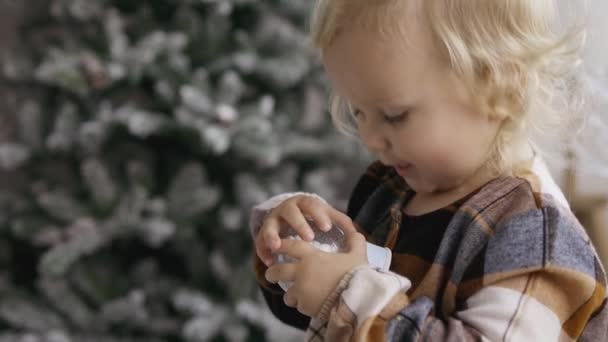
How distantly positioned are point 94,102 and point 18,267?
51 cm

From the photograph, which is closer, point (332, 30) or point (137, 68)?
point (332, 30)

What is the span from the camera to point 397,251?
0.76 metres

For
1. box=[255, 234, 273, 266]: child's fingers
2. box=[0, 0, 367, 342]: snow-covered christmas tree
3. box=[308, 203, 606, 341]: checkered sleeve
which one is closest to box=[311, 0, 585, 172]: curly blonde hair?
box=[308, 203, 606, 341]: checkered sleeve

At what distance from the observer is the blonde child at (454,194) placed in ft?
2.05

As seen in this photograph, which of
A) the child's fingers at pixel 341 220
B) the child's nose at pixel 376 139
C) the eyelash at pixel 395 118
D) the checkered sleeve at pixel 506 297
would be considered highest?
the eyelash at pixel 395 118

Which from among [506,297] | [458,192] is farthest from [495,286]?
[458,192]

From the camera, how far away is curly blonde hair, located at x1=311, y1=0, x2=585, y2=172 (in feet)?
2.24

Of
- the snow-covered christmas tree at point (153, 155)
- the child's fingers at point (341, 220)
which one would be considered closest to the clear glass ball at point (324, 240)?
the child's fingers at point (341, 220)

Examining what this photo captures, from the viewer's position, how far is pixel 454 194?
754 millimetres

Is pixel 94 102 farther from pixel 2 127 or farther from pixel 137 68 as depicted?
pixel 2 127

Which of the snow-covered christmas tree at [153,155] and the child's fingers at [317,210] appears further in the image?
the snow-covered christmas tree at [153,155]

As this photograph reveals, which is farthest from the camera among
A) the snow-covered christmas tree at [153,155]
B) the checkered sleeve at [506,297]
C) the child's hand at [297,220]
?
the snow-covered christmas tree at [153,155]

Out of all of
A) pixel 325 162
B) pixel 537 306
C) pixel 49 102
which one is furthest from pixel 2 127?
pixel 537 306

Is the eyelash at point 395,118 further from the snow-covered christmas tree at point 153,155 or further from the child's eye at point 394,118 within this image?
the snow-covered christmas tree at point 153,155
